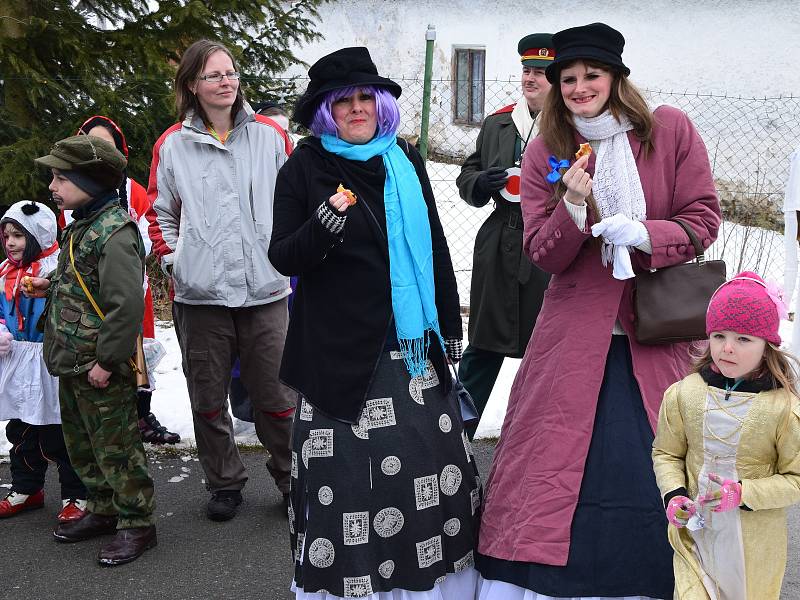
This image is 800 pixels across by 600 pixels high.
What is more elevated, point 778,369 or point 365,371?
point 778,369

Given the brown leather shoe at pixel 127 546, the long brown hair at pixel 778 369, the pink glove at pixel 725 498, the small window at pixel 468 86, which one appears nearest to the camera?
the pink glove at pixel 725 498

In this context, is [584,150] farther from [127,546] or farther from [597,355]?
[127,546]

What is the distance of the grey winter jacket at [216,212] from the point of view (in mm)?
4148

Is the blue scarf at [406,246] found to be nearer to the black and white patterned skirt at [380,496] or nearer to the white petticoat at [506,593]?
the black and white patterned skirt at [380,496]

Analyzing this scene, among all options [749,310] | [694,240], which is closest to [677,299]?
[694,240]

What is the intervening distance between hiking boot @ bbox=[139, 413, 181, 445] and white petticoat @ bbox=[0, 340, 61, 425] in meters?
1.00

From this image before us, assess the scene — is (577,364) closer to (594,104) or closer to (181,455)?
(594,104)

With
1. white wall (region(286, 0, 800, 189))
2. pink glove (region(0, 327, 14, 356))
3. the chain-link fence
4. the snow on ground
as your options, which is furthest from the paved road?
white wall (region(286, 0, 800, 189))

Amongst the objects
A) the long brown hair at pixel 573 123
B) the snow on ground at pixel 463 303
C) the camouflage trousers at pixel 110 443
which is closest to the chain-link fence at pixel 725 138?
the snow on ground at pixel 463 303

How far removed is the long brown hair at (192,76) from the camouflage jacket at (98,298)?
602 mm

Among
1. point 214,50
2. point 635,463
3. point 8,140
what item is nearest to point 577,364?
point 635,463

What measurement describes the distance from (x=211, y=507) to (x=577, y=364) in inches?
82.6

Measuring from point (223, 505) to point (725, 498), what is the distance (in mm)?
2586

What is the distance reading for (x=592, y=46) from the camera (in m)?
2.91
